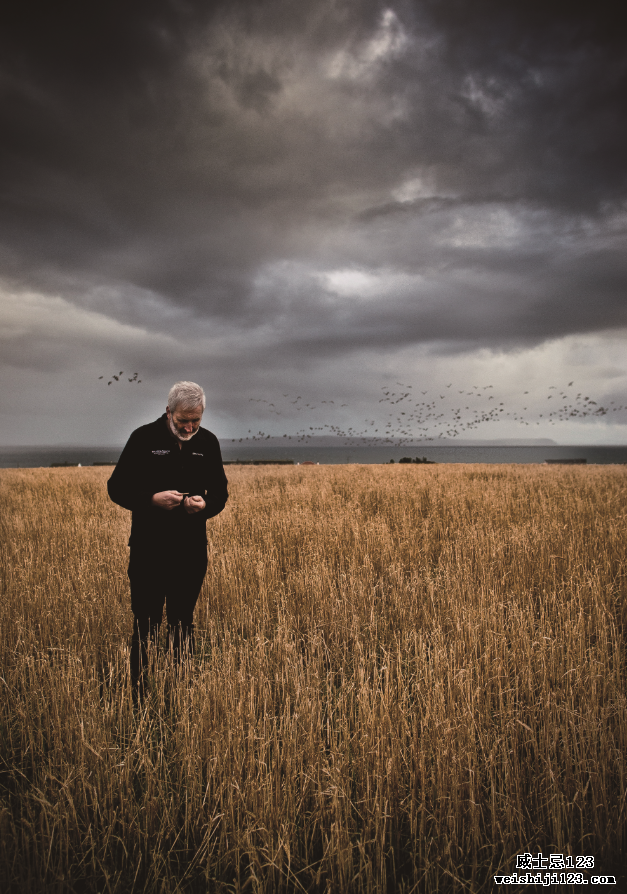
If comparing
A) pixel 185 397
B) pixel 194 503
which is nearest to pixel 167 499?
pixel 194 503

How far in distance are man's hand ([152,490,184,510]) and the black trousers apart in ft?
1.44

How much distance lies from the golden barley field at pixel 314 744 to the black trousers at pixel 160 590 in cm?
9

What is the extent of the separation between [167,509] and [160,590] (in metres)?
0.68

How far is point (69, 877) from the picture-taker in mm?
2039

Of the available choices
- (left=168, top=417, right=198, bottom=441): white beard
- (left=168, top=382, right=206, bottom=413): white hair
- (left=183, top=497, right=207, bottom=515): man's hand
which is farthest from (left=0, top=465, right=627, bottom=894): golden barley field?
(left=168, top=382, right=206, bottom=413): white hair

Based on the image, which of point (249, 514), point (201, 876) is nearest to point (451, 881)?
point (201, 876)

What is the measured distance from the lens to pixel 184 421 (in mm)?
3469

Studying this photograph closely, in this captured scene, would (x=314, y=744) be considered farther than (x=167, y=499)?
No

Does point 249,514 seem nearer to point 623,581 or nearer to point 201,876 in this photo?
point 623,581

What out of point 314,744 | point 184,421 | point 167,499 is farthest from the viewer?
point 184,421

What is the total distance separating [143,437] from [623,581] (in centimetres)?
604

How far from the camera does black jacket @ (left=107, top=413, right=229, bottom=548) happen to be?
3.54 m

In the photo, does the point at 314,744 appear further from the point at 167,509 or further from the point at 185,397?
the point at 185,397

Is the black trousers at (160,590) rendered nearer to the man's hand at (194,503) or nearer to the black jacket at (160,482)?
the black jacket at (160,482)
